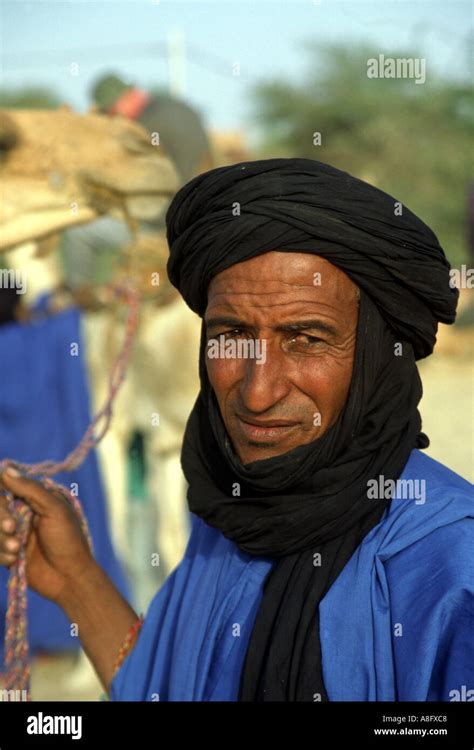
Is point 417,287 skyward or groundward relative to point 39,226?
groundward

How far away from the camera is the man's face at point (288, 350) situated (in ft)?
7.33

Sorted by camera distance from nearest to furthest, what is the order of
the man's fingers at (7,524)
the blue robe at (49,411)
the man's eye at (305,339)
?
1. the man's eye at (305,339)
2. the man's fingers at (7,524)
3. the blue robe at (49,411)

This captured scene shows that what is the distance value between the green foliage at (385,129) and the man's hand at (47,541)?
1830 centimetres

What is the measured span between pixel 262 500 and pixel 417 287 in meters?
0.48

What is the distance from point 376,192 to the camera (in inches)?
90.4

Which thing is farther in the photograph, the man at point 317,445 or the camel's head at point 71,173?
the camel's head at point 71,173

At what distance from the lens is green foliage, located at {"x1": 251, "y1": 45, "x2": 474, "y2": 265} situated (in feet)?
76.1

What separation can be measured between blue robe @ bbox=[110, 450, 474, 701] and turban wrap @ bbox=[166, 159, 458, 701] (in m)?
0.04

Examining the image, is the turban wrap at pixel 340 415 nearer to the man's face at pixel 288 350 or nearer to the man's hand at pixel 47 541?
Answer: the man's face at pixel 288 350

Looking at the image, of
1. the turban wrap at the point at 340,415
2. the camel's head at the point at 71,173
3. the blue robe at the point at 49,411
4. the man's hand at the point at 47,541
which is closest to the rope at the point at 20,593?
the man's hand at the point at 47,541

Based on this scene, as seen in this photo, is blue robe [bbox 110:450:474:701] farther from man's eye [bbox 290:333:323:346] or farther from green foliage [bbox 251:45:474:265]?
green foliage [bbox 251:45:474:265]

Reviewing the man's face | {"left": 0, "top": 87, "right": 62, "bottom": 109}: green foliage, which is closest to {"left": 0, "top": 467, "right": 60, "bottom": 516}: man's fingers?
the man's face

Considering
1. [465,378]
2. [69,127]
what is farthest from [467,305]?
[69,127]
